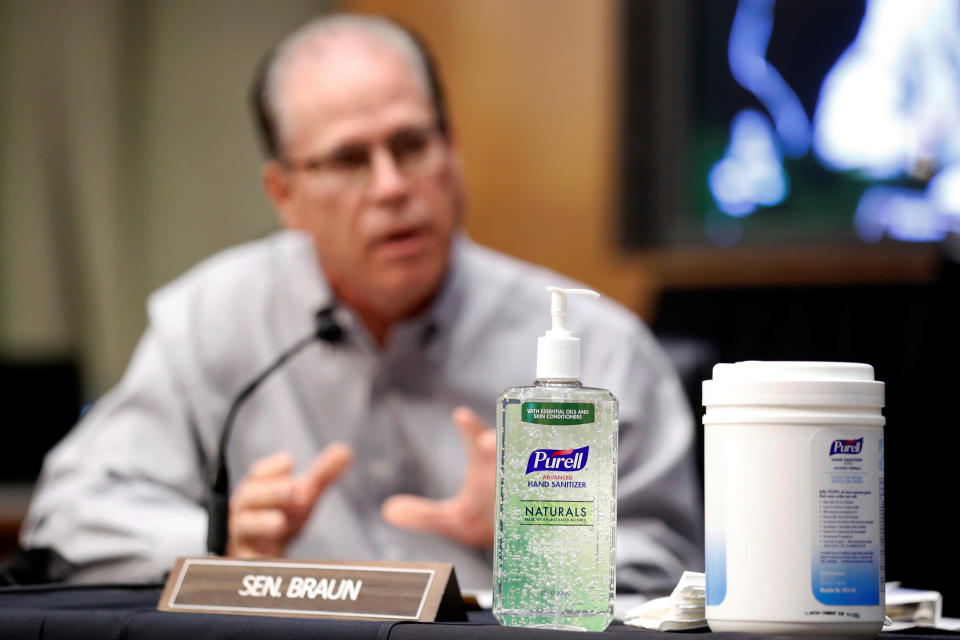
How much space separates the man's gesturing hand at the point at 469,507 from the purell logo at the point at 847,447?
562mm

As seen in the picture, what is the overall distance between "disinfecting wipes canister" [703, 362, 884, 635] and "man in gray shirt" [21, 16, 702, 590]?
0.78 meters

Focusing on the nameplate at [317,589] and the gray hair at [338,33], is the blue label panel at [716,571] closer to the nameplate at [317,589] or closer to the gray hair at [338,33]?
the nameplate at [317,589]

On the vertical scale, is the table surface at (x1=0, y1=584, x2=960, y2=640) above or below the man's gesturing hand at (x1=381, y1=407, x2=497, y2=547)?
above

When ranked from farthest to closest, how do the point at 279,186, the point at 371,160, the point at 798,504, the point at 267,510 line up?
1. the point at 279,186
2. the point at 371,160
3. the point at 267,510
4. the point at 798,504

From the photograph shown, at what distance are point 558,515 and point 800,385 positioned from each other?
155 millimetres

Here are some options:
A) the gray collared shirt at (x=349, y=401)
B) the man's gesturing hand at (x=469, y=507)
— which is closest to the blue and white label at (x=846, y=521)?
the man's gesturing hand at (x=469, y=507)

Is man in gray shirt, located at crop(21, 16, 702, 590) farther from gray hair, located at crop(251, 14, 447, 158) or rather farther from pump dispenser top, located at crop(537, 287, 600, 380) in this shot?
pump dispenser top, located at crop(537, 287, 600, 380)

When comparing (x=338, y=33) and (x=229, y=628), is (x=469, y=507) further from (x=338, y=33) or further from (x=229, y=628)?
(x=338, y=33)

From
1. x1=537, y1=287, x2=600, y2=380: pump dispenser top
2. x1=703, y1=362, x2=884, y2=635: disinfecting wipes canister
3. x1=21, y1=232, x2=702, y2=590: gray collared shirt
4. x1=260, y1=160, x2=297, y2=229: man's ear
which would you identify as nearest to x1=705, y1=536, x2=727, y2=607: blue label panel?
x1=703, y1=362, x2=884, y2=635: disinfecting wipes canister

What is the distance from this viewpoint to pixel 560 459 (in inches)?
27.6

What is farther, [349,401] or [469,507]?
[349,401]

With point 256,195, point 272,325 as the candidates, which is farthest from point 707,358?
point 256,195

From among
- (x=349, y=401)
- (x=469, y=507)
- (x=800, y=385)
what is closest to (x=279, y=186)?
(x=349, y=401)

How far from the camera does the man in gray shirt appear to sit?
1.53 meters
